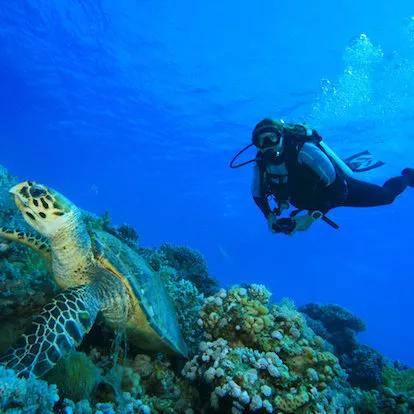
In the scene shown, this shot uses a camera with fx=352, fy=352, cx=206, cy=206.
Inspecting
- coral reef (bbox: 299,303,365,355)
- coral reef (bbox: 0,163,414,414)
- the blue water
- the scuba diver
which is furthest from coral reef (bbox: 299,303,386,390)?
the blue water

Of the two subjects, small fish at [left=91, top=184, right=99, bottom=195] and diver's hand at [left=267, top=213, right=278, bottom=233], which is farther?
small fish at [left=91, top=184, right=99, bottom=195]

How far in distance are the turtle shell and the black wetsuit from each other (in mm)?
3226

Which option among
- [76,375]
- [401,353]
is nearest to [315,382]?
[76,375]

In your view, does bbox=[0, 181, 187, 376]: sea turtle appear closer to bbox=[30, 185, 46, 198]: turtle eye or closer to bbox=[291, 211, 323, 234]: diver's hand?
bbox=[30, 185, 46, 198]: turtle eye

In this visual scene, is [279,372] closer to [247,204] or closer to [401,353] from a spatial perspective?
[247,204]

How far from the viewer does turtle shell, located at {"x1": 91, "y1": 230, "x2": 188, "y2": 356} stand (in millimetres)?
3158

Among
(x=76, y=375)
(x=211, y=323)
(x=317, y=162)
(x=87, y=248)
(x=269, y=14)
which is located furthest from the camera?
(x=269, y=14)

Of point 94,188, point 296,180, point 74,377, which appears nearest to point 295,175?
point 296,180

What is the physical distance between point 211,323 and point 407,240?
206ft

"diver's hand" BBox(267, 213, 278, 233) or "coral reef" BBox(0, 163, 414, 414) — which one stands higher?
"diver's hand" BBox(267, 213, 278, 233)

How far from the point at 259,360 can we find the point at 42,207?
2.15 metres

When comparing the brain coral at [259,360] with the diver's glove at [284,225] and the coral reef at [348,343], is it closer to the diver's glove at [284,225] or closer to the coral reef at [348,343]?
the diver's glove at [284,225]

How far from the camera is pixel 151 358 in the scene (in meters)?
3.55

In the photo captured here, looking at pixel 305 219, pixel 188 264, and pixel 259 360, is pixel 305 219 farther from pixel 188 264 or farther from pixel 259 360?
pixel 259 360
